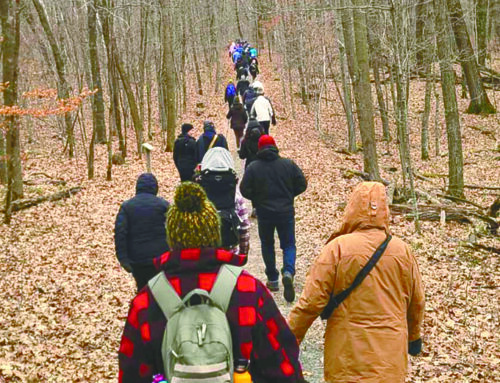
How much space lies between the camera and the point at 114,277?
9992 millimetres

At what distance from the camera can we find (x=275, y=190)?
23.4ft

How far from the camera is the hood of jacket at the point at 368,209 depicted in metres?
3.46

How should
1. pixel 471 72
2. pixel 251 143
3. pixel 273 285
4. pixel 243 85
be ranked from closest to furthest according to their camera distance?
1. pixel 273 285
2. pixel 251 143
3. pixel 243 85
4. pixel 471 72

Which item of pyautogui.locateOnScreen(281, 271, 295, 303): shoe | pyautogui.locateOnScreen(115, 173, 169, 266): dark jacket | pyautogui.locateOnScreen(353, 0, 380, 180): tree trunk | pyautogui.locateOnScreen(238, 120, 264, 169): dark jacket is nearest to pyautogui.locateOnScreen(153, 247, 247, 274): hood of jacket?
pyautogui.locateOnScreen(115, 173, 169, 266): dark jacket

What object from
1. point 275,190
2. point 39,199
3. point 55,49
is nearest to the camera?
point 275,190

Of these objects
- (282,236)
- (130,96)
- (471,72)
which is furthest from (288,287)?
(471,72)

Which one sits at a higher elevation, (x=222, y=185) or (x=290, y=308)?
(x=222, y=185)

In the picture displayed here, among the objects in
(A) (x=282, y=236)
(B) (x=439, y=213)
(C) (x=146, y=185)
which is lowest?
(B) (x=439, y=213)

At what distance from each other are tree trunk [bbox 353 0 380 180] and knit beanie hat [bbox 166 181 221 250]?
12.2 m

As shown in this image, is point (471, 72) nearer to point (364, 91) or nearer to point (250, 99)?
point (250, 99)

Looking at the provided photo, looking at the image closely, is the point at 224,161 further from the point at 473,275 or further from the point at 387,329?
the point at 473,275

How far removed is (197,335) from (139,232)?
3780 millimetres

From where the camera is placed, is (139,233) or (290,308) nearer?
(139,233)

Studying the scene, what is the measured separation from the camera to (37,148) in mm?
26422
